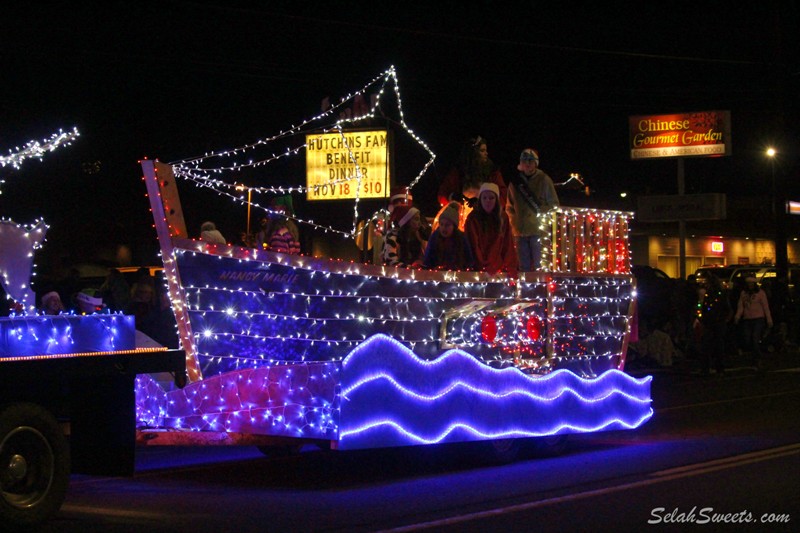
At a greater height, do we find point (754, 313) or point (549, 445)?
point (754, 313)

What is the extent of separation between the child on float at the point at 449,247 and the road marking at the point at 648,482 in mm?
2877

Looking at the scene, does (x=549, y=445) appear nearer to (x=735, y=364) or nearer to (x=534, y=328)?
(x=534, y=328)

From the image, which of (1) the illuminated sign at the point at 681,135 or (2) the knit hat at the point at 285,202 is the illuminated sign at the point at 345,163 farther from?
(1) the illuminated sign at the point at 681,135

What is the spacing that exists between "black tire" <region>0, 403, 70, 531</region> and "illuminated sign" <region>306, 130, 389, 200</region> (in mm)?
15629

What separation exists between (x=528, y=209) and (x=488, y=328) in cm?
190

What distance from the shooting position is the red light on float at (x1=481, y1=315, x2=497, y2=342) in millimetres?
10984

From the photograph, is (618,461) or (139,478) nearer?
(139,478)

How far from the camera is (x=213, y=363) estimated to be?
32.7 ft

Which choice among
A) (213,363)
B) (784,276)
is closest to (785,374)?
(784,276)

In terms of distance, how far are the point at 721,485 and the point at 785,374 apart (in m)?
14.1

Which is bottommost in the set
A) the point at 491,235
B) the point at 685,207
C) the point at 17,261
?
the point at 17,261

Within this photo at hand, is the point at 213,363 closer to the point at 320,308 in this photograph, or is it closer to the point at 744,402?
the point at 320,308

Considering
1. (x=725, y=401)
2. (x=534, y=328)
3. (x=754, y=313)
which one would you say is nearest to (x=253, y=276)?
(x=534, y=328)

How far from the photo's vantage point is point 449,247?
38.0ft
